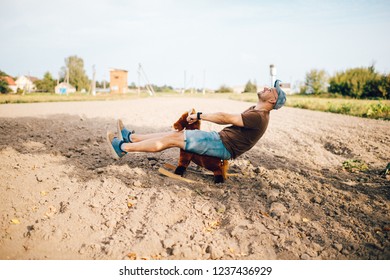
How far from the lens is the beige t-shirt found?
3.22 m

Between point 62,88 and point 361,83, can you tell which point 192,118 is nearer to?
point 361,83

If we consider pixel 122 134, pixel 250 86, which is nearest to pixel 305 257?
pixel 122 134

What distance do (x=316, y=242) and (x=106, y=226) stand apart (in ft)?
6.41

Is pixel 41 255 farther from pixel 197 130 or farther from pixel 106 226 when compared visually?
pixel 197 130

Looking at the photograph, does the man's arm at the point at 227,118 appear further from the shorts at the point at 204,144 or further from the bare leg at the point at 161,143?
the bare leg at the point at 161,143

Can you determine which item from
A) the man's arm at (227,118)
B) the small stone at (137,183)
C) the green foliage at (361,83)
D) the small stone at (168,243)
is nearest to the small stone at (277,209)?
the man's arm at (227,118)

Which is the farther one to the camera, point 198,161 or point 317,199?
point 198,161

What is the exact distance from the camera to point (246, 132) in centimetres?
336

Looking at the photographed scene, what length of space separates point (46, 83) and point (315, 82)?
4905 cm

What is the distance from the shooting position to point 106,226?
8.53 feet

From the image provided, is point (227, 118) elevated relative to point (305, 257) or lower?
elevated

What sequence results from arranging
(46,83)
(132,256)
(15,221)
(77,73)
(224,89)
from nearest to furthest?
(132,256), (15,221), (46,83), (77,73), (224,89)

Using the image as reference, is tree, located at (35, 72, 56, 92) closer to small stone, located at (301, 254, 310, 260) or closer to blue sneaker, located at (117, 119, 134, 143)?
blue sneaker, located at (117, 119, 134, 143)
